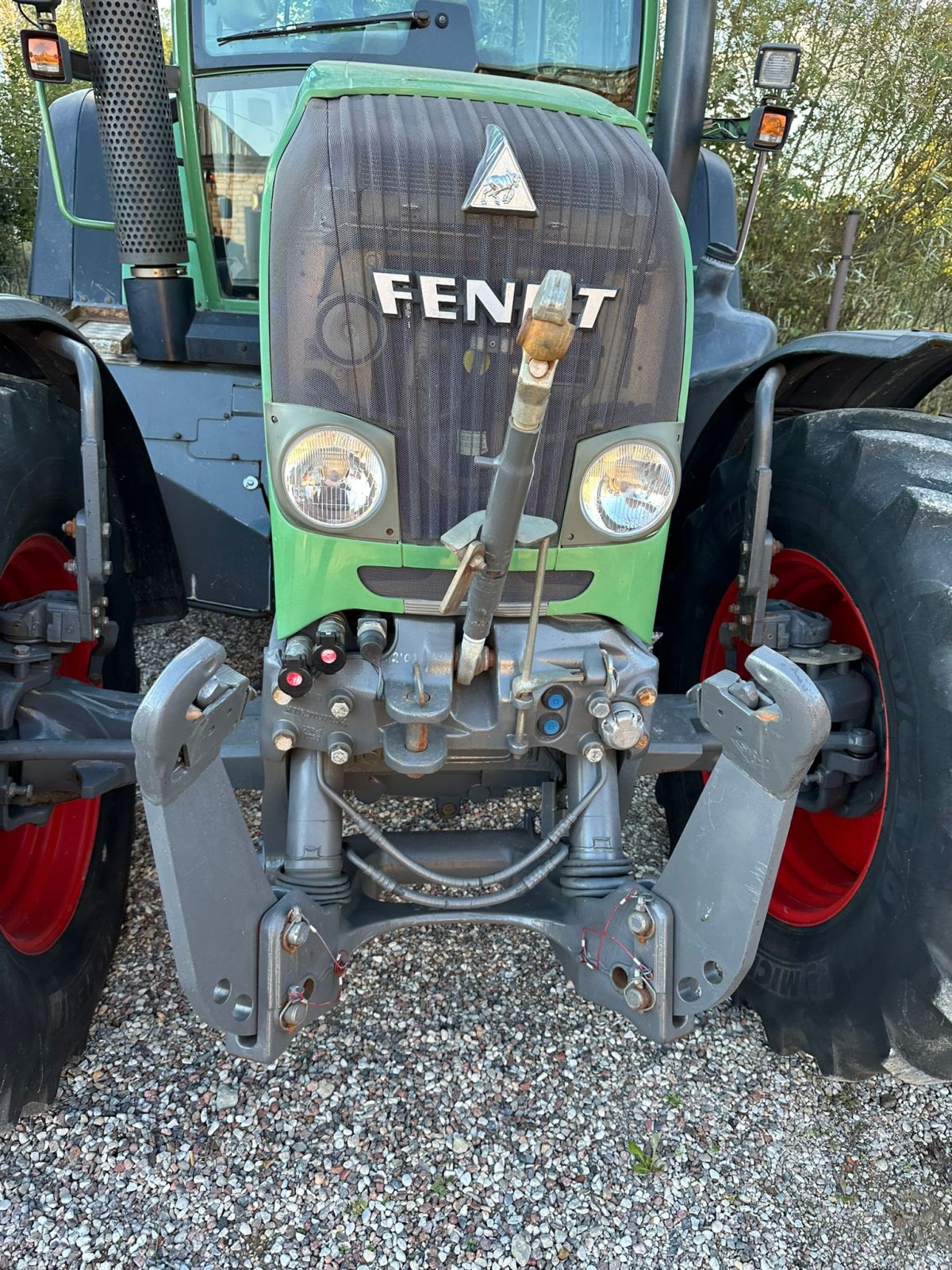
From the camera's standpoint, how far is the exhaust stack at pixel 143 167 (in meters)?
2.41

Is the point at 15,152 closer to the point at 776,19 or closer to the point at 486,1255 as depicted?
the point at 776,19

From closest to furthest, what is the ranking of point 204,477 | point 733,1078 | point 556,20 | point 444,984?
1. point 733,1078
2. point 444,984
3. point 556,20
4. point 204,477

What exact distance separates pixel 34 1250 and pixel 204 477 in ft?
6.18

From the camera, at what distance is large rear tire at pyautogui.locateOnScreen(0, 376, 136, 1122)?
1837 millimetres

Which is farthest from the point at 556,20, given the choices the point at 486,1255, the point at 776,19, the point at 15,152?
A: the point at 15,152

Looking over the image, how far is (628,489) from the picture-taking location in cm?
173

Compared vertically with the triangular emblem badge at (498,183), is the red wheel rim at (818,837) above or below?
below

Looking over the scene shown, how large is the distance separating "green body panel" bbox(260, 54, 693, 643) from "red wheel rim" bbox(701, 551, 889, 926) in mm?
522

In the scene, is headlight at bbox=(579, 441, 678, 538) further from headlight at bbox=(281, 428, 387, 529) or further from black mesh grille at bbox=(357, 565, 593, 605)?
headlight at bbox=(281, 428, 387, 529)

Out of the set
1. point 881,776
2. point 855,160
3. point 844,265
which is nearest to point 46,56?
point 881,776

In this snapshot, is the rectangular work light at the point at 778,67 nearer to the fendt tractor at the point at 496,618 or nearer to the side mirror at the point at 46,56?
the fendt tractor at the point at 496,618

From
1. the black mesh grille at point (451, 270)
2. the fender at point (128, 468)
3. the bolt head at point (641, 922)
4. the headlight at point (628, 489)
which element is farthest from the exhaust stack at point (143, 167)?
the bolt head at point (641, 922)

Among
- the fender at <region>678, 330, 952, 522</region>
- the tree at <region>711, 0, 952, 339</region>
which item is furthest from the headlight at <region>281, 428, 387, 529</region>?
the tree at <region>711, 0, 952, 339</region>

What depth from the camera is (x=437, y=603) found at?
171cm
